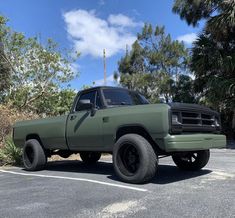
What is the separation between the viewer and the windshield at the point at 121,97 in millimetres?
8474

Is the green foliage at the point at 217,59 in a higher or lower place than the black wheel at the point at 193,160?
higher

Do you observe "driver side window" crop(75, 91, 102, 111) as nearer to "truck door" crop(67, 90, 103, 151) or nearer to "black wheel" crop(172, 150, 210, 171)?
"truck door" crop(67, 90, 103, 151)

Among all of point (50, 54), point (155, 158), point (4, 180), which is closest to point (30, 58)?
point (50, 54)

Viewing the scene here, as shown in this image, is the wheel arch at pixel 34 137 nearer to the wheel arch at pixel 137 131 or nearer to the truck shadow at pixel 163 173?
the truck shadow at pixel 163 173

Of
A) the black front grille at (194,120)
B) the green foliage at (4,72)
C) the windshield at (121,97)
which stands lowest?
the black front grille at (194,120)

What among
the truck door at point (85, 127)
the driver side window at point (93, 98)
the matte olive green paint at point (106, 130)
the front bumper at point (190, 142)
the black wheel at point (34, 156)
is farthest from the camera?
the black wheel at point (34, 156)

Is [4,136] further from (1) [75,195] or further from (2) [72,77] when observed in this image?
(2) [72,77]

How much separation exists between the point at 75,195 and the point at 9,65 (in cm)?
1709

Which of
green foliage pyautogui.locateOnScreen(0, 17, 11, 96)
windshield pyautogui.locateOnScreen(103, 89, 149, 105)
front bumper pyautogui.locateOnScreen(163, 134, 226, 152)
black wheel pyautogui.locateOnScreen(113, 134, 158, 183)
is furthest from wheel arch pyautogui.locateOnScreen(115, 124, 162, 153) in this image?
green foliage pyautogui.locateOnScreen(0, 17, 11, 96)

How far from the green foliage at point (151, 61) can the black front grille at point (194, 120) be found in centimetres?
3474

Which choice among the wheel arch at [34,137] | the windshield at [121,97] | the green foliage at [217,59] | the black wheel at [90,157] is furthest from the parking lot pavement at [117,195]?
the green foliage at [217,59]

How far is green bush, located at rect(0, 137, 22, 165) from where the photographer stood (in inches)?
456

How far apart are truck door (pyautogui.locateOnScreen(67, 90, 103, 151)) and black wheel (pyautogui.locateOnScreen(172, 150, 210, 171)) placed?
1.74 meters

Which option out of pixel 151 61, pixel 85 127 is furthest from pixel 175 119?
pixel 151 61
